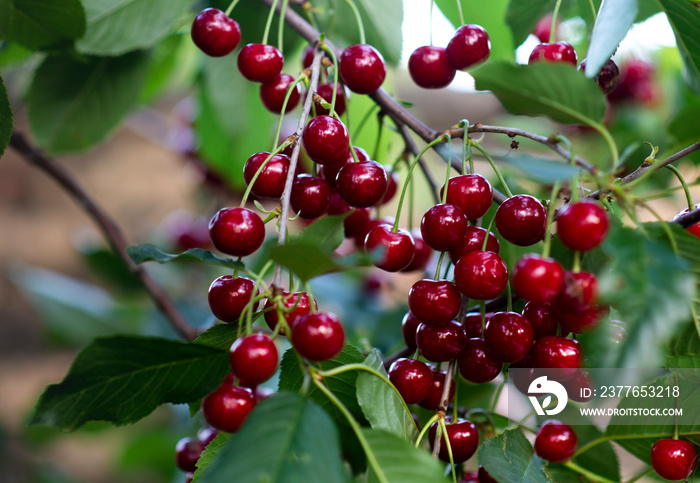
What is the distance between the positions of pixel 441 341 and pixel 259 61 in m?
0.34

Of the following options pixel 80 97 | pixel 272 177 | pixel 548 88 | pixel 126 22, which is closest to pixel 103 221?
pixel 80 97

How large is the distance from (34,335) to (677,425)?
2.32 metres

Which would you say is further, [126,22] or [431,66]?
[126,22]

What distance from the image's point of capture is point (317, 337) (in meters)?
0.39

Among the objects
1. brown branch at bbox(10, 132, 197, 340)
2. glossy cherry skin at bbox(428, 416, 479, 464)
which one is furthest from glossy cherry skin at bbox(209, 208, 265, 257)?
brown branch at bbox(10, 132, 197, 340)

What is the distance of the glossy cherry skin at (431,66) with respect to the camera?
630 millimetres

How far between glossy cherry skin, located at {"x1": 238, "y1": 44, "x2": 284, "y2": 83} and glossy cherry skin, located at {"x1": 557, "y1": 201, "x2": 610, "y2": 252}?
1.17 feet

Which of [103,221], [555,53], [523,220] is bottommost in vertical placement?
[103,221]

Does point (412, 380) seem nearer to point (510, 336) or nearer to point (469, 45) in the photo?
point (510, 336)

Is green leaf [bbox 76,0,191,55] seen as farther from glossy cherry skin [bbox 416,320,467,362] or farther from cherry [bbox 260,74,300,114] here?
glossy cherry skin [bbox 416,320,467,362]

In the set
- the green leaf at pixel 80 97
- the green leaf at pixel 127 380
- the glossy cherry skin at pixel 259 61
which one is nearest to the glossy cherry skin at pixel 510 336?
the green leaf at pixel 127 380

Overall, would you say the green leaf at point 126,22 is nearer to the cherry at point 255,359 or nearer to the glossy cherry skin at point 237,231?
the glossy cherry skin at point 237,231

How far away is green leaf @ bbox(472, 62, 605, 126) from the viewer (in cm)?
40

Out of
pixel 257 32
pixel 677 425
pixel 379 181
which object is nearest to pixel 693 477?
pixel 677 425
